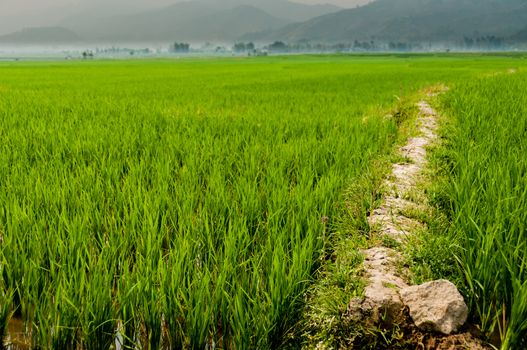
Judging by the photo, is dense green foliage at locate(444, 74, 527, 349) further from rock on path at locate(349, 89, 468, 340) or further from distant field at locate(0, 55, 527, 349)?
distant field at locate(0, 55, 527, 349)

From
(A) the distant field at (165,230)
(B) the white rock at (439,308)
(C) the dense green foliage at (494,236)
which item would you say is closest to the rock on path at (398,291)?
(B) the white rock at (439,308)

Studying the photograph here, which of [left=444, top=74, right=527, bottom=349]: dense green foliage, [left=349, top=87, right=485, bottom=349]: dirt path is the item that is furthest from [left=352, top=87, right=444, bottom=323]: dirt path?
[left=444, top=74, right=527, bottom=349]: dense green foliage

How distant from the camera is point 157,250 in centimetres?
213

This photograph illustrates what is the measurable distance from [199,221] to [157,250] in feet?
1.25

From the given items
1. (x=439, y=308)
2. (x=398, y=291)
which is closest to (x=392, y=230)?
(x=398, y=291)

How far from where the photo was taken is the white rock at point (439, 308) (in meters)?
1.67

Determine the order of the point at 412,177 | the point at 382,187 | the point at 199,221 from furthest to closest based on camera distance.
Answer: the point at 412,177, the point at 382,187, the point at 199,221

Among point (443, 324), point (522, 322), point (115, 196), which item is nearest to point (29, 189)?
point (115, 196)

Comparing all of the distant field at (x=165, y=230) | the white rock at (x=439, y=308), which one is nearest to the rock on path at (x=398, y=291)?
the white rock at (x=439, y=308)

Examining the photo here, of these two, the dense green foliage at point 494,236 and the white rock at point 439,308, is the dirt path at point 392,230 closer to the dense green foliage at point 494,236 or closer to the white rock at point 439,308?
the white rock at point 439,308

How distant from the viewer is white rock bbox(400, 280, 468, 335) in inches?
65.9

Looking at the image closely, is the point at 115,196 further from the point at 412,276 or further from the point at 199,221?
the point at 412,276

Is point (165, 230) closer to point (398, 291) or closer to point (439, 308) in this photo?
point (398, 291)

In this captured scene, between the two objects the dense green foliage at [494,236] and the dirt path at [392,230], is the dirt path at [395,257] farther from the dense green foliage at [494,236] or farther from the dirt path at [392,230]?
the dense green foliage at [494,236]
